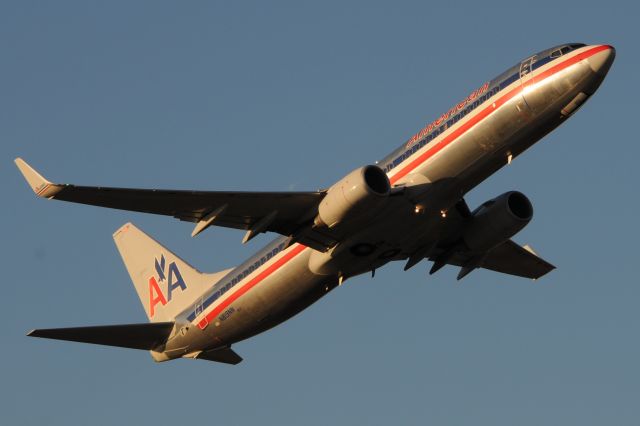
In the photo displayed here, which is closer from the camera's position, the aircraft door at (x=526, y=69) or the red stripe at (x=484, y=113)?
the red stripe at (x=484, y=113)

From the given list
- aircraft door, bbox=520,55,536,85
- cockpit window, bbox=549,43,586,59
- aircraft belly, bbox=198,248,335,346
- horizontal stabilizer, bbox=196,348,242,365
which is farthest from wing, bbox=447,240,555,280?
cockpit window, bbox=549,43,586,59

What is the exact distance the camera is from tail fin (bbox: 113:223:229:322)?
55.8m

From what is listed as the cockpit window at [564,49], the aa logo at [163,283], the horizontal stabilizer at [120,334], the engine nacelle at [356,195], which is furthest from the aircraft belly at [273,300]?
the cockpit window at [564,49]

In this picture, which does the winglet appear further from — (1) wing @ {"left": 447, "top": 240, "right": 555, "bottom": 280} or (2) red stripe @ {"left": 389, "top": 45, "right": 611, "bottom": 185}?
(1) wing @ {"left": 447, "top": 240, "right": 555, "bottom": 280}

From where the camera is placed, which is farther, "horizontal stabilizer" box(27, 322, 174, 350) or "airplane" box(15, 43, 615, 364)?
"horizontal stabilizer" box(27, 322, 174, 350)

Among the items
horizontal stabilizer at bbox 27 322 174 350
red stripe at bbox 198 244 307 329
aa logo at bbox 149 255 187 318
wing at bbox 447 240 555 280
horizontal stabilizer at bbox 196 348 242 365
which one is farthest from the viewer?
aa logo at bbox 149 255 187 318

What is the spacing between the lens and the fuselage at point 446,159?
43531mm

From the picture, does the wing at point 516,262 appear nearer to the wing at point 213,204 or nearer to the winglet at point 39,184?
the wing at point 213,204

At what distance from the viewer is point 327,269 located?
157 ft

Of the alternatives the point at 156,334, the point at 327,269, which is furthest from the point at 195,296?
the point at 327,269

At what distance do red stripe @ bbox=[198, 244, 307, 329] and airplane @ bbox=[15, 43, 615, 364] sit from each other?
0.17 ft

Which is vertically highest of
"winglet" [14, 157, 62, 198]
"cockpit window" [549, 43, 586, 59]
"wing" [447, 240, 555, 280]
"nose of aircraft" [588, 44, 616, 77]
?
"winglet" [14, 157, 62, 198]

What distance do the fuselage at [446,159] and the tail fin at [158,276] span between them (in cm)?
586

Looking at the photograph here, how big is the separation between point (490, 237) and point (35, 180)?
19.5 metres
